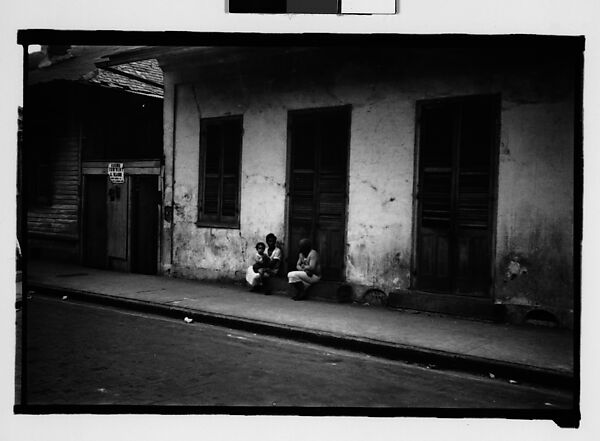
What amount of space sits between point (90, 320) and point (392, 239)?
166 inches

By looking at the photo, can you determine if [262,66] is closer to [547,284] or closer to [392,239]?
[392,239]

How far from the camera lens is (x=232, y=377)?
5250 mm

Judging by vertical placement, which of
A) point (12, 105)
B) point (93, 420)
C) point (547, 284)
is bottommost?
point (93, 420)

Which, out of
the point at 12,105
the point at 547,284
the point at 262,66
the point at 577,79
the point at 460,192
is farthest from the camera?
the point at 460,192

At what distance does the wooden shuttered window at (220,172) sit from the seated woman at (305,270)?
3.08ft

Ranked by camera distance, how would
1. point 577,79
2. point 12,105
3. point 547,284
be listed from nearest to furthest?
point 577,79, point 12,105, point 547,284

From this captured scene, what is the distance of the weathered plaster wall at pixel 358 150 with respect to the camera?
6.23 meters

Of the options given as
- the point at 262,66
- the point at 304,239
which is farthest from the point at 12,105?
the point at 304,239

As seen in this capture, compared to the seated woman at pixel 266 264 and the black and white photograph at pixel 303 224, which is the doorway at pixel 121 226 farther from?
the seated woman at pixel 266 264

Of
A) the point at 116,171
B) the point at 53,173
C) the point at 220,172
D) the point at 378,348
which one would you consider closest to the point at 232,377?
the point at 378,348

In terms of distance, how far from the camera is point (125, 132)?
8.16 meters

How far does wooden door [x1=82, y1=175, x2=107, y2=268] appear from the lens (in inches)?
285

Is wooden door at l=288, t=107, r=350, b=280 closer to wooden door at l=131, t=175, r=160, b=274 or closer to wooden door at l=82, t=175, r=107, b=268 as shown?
wooden door at l=131, t=175, r=160, b=274

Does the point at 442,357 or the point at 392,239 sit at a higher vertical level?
the point at 392,239
